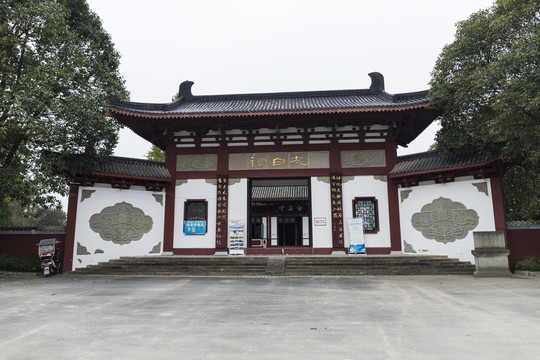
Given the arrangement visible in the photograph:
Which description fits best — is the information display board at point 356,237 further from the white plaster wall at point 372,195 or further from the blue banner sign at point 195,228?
the blue banner sign at point 195,228

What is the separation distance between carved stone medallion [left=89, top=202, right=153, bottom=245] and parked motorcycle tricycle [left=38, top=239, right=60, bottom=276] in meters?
1.43

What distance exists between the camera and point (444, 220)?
468 inches

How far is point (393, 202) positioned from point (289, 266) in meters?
4.85

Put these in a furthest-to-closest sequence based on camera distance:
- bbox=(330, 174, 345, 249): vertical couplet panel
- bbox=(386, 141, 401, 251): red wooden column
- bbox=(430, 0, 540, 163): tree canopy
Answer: bbox=(330, 174, 345, 249): vertical couplet panel < bbox=(386, 141, 401, 251): red wooden column < bbox=(430, 0, 540, 163): tree canopy

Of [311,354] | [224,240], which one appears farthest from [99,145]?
[311,354]

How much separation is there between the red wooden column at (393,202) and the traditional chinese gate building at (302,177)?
0.12 feet

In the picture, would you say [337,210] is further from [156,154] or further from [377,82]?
[156,154]

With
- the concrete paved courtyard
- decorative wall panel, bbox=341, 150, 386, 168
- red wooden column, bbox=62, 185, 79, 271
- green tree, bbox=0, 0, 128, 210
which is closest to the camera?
the concrete paved courtyard

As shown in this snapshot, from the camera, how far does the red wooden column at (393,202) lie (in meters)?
12.6

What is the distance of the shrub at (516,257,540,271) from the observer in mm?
9789

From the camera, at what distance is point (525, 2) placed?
349 inches

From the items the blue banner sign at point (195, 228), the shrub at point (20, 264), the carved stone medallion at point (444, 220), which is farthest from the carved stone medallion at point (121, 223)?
the carved stone medallion at point (444, 220)

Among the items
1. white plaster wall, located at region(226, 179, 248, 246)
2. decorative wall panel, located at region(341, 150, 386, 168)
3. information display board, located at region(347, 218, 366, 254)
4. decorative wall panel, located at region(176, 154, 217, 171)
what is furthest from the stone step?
decorative wall panel, located at region(176, 154, 217, 171)

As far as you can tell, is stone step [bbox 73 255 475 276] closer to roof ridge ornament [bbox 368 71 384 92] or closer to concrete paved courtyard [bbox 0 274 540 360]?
concrete paved courtyard [bbox 0 274 540 360]
